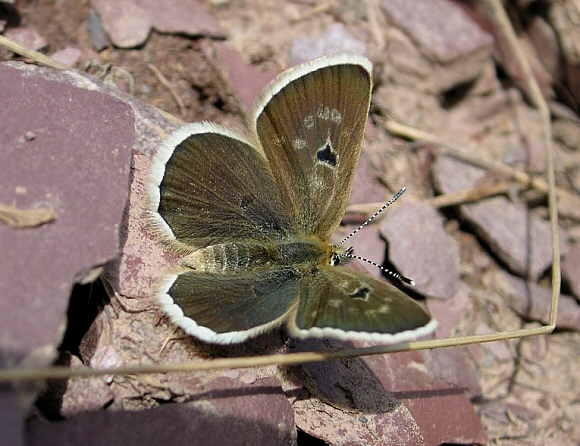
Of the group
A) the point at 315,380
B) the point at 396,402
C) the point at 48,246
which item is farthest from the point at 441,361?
the point at 48,246

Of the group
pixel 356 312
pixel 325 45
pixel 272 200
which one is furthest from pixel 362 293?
pixel 325 45

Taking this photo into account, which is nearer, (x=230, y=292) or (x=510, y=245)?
(x=230, y=292)

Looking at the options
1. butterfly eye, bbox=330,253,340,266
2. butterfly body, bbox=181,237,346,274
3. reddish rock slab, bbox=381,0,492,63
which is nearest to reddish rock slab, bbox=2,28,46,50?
butterfly body, bbox=181,237,346,274

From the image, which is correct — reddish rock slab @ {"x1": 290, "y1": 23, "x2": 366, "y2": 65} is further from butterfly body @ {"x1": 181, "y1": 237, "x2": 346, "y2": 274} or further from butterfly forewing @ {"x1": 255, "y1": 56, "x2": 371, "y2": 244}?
butterfly body @ {"x1": 181, "y1": 237, "x2": 346, "y2": 274}

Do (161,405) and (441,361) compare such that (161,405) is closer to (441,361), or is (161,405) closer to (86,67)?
(441,361)

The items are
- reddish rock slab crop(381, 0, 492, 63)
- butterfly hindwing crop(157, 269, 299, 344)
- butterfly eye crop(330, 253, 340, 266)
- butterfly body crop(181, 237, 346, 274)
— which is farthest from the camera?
reddish rock slab crop(381, 0, 492, 63)

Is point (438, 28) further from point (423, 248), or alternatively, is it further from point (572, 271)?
point (572, 271)
